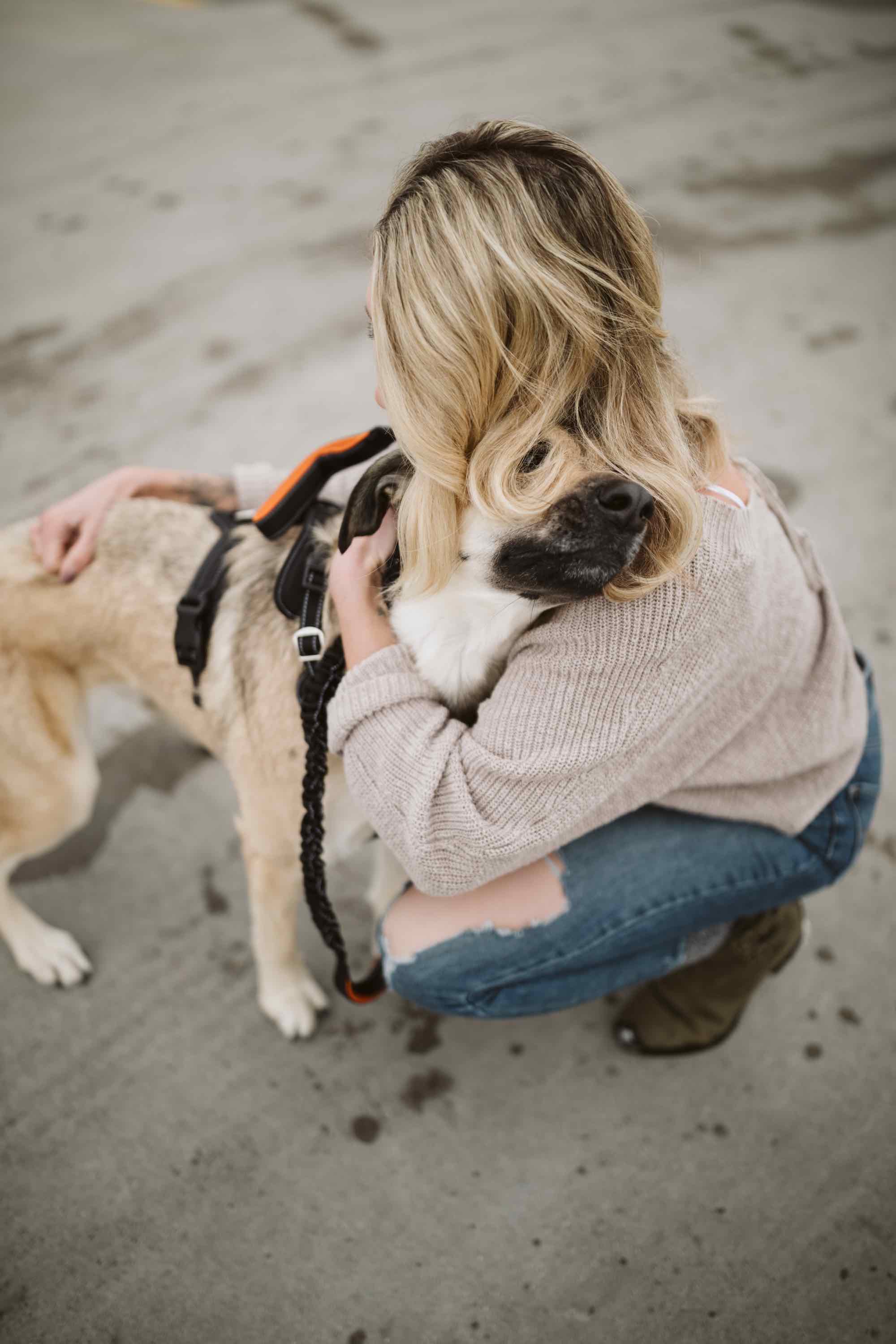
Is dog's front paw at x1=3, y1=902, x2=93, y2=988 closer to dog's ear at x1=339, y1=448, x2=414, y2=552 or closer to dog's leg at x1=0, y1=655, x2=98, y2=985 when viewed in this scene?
dog's leg at x1=0, y1=655, x2=98, y2=985

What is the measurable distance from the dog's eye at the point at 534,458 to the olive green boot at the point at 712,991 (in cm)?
128

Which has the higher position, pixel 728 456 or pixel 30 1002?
pixel 728 456

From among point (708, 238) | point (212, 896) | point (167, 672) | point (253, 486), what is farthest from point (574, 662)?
point (708, 238)

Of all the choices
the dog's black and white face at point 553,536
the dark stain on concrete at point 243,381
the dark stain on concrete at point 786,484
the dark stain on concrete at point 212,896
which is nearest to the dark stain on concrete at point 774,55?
the dark stain on concrete at point 786,484

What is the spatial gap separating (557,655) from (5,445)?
3.04 metres

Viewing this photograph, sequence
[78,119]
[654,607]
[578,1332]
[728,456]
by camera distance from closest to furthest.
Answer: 1. [654,607]
2. [728,456]
3. [578,1332]
4. [78,119]

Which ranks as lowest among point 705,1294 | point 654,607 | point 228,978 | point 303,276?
point 705,1294

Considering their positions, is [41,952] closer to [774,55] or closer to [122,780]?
[122,780]

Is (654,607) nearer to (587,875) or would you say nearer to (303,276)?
(587,875)

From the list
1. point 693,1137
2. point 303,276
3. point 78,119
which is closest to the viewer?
point 693,1137

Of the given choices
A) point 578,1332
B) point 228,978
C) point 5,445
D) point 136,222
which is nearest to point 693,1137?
point 578,1332

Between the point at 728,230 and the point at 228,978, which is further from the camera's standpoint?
the point at 728,230

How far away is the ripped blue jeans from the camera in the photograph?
165cm

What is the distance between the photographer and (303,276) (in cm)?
431
